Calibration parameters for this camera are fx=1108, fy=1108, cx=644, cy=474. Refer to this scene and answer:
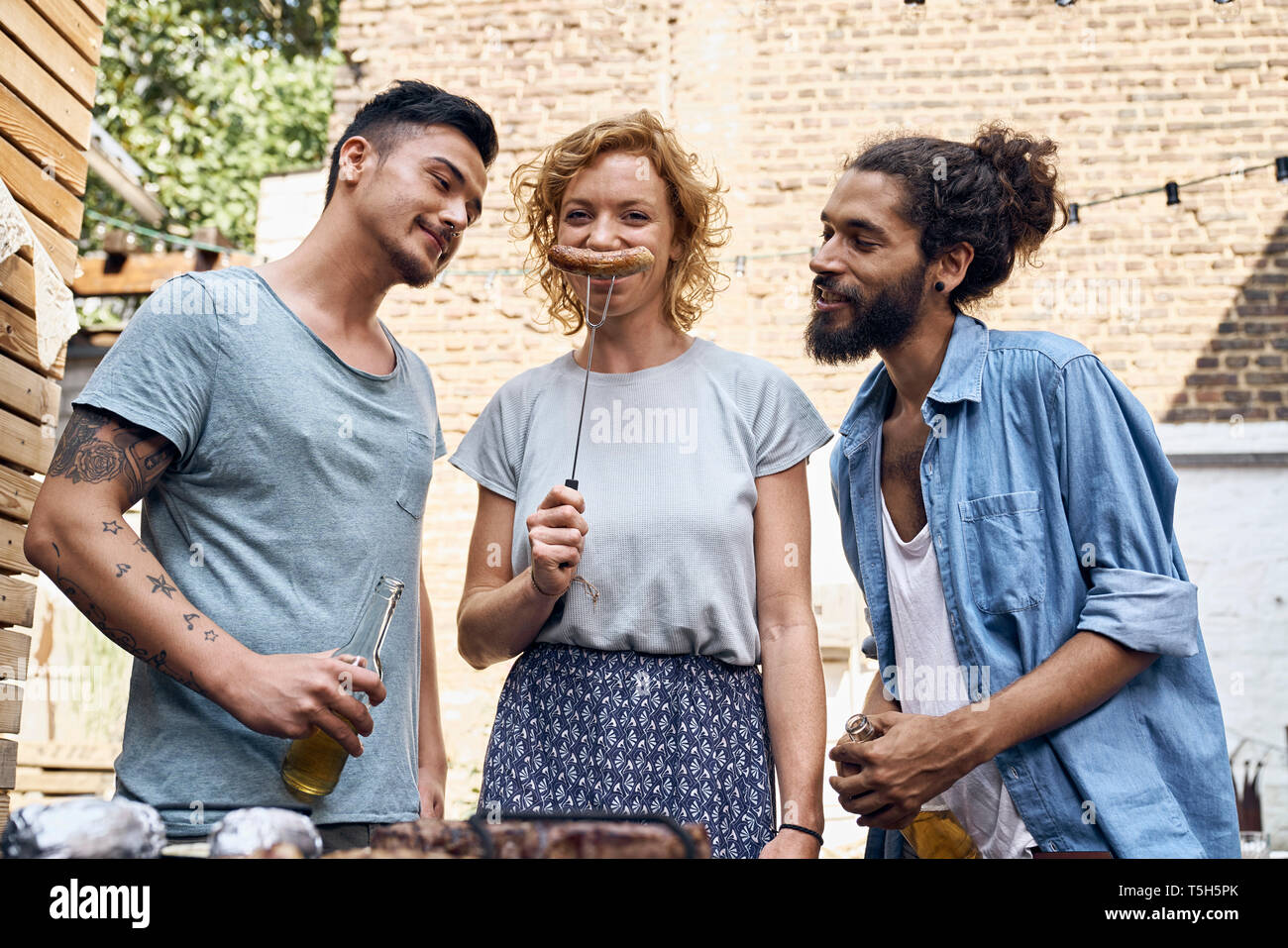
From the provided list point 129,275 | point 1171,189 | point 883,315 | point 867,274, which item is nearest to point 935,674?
point 883,315

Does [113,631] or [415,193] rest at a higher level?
[415,193]

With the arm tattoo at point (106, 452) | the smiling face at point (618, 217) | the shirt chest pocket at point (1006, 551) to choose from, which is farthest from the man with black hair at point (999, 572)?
the arm tattoo at point (106, 452)

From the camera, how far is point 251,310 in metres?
2.23

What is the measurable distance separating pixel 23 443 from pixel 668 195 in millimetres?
1971

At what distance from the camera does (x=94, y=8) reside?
355 centimetres

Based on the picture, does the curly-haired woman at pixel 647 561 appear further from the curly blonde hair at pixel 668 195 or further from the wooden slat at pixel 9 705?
the wooden slat at pixel 9 705

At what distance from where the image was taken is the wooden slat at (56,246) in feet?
10.6

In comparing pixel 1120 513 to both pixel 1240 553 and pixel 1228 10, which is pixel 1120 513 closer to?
pixel 1240 553

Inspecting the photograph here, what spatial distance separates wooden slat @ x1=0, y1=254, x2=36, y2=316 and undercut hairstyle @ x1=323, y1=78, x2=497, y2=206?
108cm

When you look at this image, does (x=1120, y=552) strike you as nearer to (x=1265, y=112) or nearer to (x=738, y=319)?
(x=738, y=319)
